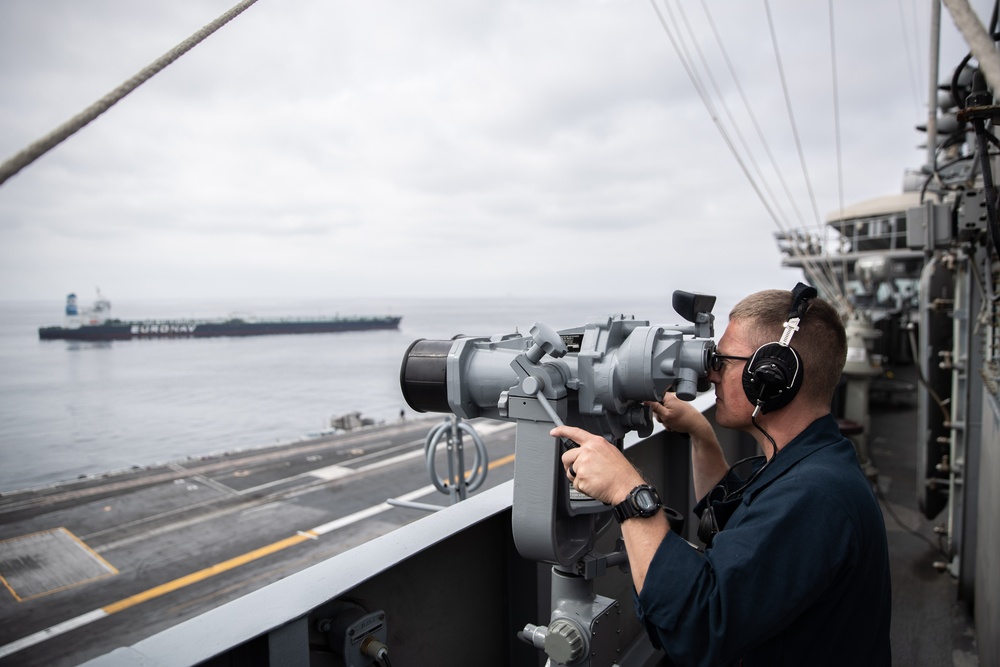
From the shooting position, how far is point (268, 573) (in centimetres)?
1028

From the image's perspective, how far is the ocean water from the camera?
2661 cm

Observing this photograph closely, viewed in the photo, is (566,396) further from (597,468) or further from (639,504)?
(639,504)

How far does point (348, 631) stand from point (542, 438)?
28.7 inches

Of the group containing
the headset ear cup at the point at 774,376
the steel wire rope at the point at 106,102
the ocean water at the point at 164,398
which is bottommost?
the ocean water at the point at 164,398

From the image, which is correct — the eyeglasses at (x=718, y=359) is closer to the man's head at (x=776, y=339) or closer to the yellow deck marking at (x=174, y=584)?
the man's head at (x=776, y=339)

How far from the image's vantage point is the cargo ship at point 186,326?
187 ft

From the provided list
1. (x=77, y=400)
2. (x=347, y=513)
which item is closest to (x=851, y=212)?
(x=347, y=513)

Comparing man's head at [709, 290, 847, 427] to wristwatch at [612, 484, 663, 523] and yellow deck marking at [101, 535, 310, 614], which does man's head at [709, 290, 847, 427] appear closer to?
wristwatch at [612, 484, 663, 523]

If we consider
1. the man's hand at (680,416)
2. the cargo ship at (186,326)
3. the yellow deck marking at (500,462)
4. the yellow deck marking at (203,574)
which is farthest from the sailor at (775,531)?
the cargo ship at (186,326)

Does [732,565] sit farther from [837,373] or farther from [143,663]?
[143,663]

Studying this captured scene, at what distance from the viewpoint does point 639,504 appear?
1356 mm

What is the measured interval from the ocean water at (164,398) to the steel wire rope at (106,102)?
1172 centimetres

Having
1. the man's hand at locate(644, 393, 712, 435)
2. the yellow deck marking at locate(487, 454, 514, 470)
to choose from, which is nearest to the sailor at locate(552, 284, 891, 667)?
the man's hand at locate(644, 393, 712, 435)

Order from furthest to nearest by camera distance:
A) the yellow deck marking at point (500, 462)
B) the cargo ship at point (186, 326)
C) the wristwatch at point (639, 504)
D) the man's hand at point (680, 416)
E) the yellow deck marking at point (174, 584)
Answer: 1. the cargo ship at point (186, 326)
2. the yellow deck marking at point (500, 462)
3. the yellow deck marking at point (174, 584)
4. the man's hand at point (680, 416)
5. the wristwatch at point (639, 504)
